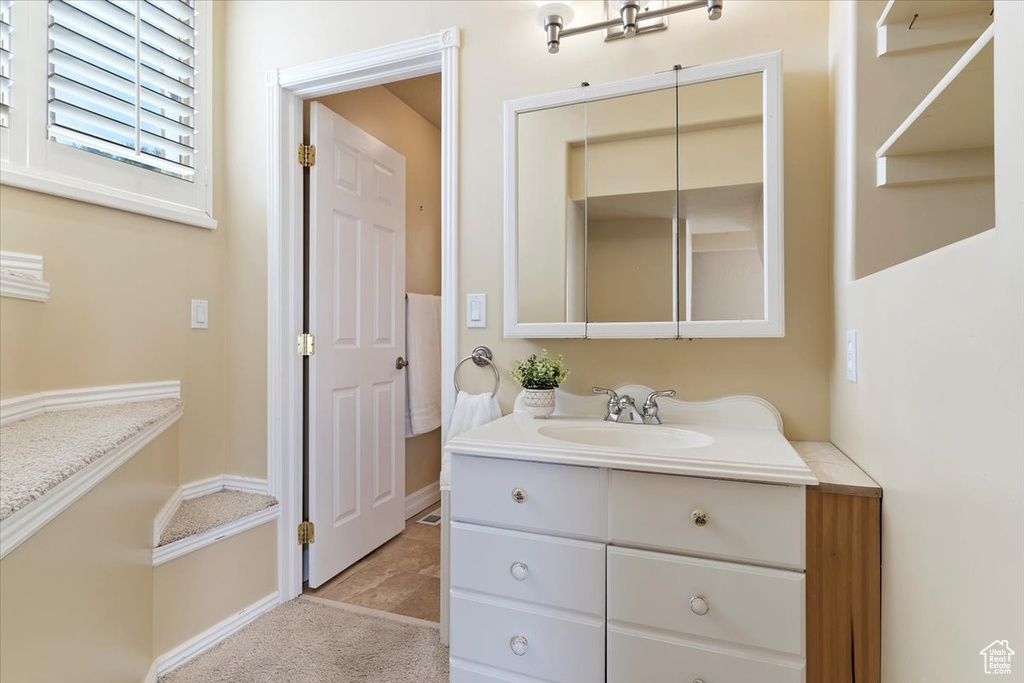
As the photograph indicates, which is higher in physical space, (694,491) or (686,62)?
(686,62)

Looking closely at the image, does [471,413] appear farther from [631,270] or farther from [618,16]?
[618,16]

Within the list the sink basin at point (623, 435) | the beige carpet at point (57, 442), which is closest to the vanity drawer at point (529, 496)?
the sink basin at point (623, 435)

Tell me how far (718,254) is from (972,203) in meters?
0.55

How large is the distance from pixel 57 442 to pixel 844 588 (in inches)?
74.0

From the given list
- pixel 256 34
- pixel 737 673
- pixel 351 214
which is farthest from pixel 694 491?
pixel 256 34

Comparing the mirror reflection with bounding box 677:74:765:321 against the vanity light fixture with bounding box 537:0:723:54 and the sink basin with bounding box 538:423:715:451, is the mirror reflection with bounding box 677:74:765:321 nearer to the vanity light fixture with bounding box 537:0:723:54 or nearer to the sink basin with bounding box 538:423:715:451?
the vanity light fixture with bounding box 537:0:723:54

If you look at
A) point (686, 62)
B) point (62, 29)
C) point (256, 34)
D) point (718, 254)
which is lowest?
point (718, 254)

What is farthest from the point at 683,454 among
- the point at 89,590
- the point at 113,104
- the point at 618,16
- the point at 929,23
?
the point at 113,104

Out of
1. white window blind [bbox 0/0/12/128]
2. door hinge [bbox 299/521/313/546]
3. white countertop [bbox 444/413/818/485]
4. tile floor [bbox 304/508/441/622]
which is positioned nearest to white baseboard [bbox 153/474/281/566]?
door hinge [bbox 299/521/313/546]

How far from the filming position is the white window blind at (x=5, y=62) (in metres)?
1.48

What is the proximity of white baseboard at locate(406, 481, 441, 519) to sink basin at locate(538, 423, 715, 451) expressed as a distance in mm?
1749

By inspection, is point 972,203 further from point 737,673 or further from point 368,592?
point 368,592

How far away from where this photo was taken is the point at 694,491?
1102mm

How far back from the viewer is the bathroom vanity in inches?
41.3
